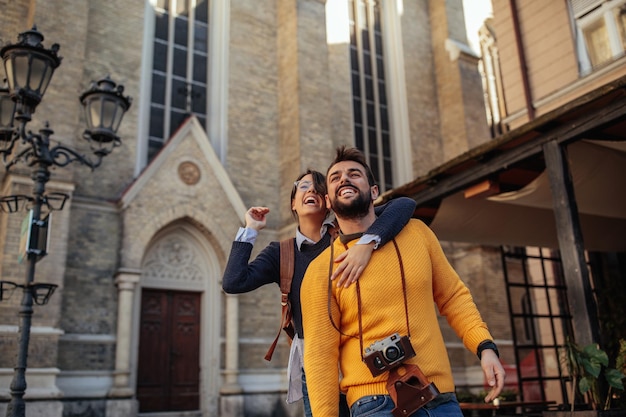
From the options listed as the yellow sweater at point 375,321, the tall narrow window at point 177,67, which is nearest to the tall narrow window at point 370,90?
the tall narrow window at point 177,67

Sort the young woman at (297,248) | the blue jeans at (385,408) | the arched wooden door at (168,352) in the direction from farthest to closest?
the arched wooden door at (168,352)
the young woman at (297,248)
the blue jeans at (385,408)

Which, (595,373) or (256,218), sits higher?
(256,218)

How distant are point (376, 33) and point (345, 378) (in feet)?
60.1

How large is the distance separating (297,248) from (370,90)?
1600 centimetres

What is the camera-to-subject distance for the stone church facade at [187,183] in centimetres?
1152

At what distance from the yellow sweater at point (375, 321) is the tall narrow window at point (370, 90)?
15249 mm

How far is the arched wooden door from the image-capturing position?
1249 centimetres

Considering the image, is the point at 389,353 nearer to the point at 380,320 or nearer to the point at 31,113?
the point at 380,320

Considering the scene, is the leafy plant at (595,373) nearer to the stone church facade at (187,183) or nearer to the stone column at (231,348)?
the stone church facade at (187,183)

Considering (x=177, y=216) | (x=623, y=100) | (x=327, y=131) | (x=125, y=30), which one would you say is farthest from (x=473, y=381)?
(x=125, y=30)

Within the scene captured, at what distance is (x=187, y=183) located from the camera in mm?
13688

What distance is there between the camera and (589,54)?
10195mm

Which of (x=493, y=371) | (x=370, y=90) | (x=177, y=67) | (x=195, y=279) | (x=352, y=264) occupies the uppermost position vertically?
(x=370, y=90)

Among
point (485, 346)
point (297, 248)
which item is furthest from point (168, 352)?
point (485, 346)
